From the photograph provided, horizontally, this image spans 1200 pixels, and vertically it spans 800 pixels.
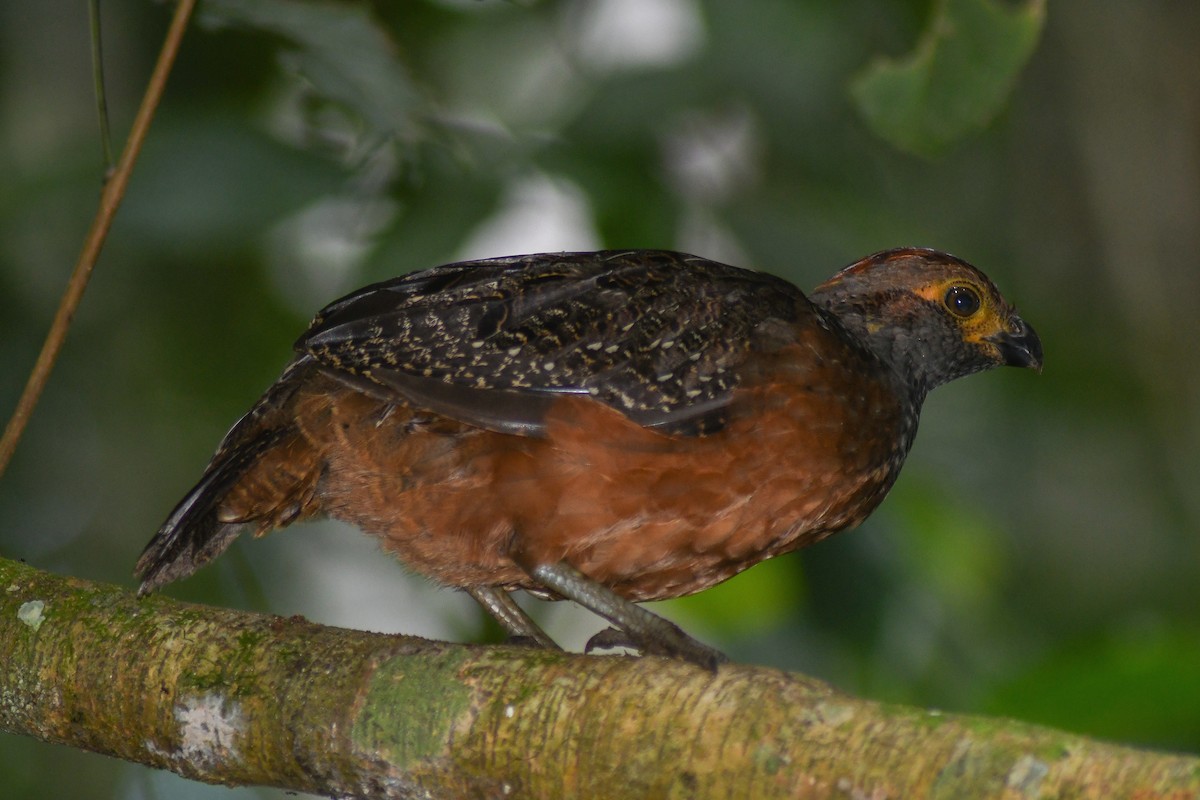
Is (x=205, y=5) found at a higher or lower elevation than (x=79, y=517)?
higher

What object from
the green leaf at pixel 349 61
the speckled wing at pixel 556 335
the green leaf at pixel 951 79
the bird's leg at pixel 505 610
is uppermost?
the green leaf at pixel 951 79

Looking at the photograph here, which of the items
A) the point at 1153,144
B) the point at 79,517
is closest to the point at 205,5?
the point at 79,517

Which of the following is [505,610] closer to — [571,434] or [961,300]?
[571,434]

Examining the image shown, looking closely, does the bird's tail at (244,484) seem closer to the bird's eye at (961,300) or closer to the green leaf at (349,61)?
the green leaf at (349,61)

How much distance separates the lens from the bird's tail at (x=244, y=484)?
3152 mm

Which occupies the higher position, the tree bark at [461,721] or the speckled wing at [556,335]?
the speckled wing at [556,335]

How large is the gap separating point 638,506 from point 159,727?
1119 mm

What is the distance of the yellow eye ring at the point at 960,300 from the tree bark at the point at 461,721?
6.02 feet

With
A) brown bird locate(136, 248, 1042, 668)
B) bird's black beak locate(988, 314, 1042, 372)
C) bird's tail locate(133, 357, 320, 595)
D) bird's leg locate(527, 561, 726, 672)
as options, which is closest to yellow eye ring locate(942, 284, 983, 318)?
bird's black beak locate(988, 314, 1042, 372)

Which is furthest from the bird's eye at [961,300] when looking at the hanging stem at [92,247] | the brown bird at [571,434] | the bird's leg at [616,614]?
Result: the hanging stem at [92,247]

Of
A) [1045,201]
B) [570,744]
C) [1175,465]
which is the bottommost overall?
[1175,465]

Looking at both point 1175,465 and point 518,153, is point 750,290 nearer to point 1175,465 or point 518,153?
point 518,153

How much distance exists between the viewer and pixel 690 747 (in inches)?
83.4

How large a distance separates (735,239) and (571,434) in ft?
3.49
